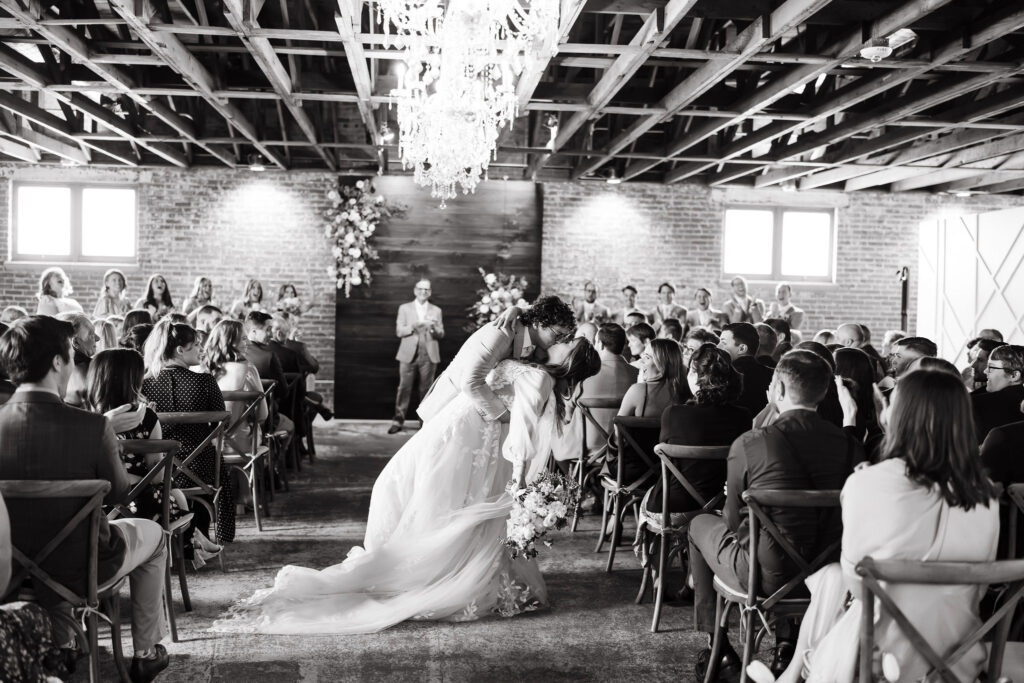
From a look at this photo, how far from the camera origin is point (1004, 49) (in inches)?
242

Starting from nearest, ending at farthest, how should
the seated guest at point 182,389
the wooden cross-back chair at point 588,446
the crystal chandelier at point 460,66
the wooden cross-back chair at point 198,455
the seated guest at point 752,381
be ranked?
the wooden cross-back chair at point 198,455, the seated guest at point 182,389, the crystal chandelier at point 460,66, the seated guest at point 752,381, the wooden cross-back chair at point 588,446

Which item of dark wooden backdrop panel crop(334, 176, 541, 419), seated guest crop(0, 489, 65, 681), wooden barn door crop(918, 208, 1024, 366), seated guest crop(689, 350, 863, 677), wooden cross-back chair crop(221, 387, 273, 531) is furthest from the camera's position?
dark wooden backdrop panel crop(334, 176, 541, 419)

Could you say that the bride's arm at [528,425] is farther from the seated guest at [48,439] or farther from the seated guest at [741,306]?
the seated guest at [741,306]

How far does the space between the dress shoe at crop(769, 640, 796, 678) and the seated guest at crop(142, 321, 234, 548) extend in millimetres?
2976

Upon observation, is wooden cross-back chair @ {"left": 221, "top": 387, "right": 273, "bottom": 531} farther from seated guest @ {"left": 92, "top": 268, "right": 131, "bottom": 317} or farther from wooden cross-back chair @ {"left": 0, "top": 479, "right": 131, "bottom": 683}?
seated guest @ {"left": 92, "top": 268, "right": 131, "bottom": 317}

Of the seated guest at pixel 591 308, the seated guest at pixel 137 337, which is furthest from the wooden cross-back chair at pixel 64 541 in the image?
the seated guest at pixel 591 308

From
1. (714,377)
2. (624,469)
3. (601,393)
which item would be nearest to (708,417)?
(714,377)

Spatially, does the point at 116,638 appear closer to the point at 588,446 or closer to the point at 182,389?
the point at 182,389

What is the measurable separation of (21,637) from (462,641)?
189cm

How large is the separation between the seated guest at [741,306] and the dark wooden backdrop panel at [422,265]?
2.63m

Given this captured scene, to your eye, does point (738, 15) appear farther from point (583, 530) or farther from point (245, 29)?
point (583, 530)

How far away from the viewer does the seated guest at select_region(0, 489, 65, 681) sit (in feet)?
7.42

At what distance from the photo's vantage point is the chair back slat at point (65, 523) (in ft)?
8.65

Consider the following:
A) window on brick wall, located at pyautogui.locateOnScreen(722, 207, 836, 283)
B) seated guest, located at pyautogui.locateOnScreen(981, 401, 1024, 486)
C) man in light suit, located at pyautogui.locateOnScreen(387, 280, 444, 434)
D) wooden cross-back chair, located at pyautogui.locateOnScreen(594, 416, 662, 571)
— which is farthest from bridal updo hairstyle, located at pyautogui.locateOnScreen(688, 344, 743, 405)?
window on brick wall, located at pyautogui.locateOnScreen(722, 207, 836, 283)
